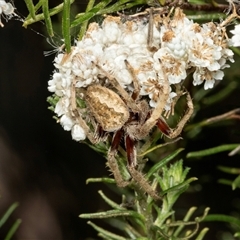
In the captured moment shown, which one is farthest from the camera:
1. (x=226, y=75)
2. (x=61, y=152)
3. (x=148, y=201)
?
(x=61, y=152)

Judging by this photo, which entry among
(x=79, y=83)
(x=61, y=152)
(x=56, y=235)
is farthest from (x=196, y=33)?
(x=56, y=235)

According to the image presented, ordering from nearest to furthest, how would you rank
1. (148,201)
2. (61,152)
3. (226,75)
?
(148,201) → (226,75) → (61,152)

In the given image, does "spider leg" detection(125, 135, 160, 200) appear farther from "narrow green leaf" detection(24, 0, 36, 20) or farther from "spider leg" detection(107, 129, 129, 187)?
"narrow green leaf" detection(24, 0, 36, 20)

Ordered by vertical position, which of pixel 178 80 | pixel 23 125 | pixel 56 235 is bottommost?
pixel 56 235

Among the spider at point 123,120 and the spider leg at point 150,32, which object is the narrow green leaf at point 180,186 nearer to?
the spider at point 123,120

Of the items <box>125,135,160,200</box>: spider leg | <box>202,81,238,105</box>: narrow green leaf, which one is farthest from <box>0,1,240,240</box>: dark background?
<box>125,135,160,200</box>: spider leg

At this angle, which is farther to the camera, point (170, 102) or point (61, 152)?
point (61, 152)

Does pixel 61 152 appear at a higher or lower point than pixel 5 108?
lower

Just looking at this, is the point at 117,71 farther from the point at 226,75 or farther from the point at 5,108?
the point at 5,108
